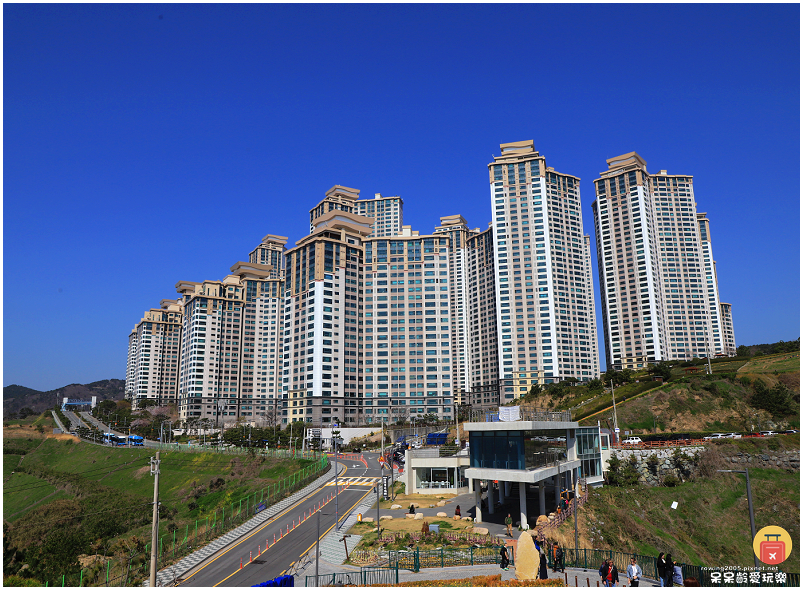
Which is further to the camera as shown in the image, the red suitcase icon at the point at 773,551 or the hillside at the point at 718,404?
the hillside at the point at 718,404

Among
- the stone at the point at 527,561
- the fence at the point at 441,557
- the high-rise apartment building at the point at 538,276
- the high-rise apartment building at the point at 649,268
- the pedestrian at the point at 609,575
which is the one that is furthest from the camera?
the high-rise apartment building at the point at 649,268

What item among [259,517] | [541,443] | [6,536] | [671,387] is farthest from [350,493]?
[671,387]

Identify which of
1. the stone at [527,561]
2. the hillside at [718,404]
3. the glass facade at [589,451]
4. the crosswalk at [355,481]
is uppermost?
the hillside at [718,404]

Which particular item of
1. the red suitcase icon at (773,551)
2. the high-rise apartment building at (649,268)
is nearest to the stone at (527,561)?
the red suitcase icon at (773,551)

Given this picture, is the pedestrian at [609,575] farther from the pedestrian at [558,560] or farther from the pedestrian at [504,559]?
the pedestrian at [504,559]

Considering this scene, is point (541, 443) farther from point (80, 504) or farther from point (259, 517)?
point (80, 504)

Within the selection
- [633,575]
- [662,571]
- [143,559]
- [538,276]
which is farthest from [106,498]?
[538,276]
